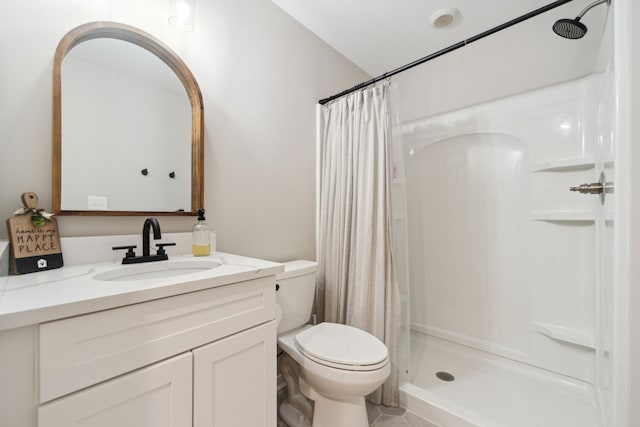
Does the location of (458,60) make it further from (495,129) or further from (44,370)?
(44,370)

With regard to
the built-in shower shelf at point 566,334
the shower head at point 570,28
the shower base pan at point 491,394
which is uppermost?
the shower head at point 570,28

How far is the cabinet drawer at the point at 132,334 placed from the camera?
560 mm

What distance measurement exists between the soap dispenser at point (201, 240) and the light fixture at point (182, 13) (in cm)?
86

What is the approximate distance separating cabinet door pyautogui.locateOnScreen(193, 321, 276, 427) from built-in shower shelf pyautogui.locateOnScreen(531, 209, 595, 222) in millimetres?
1831

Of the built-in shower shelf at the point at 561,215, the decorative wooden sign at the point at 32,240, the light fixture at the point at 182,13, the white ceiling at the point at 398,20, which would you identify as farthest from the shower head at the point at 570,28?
the decorative wooden sign at the point at 32,240

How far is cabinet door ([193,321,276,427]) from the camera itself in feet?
2.56

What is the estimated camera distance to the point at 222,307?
0.84 m

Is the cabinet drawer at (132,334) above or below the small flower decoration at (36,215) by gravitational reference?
below

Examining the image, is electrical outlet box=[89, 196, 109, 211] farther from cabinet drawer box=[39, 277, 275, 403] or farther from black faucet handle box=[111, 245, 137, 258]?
cabinet drawer box=[39, 277, 275, 403]

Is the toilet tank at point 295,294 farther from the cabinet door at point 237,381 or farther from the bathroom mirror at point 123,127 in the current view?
the bathroom mirror at point 123,127

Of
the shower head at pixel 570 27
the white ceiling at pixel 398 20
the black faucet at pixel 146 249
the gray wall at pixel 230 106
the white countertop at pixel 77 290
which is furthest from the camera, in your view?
the white ceiling at pixel 398 20

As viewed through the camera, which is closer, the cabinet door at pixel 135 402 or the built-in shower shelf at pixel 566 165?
the cabinet door at pixel 135 402

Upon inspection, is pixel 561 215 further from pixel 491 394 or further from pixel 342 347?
pixel 342 347

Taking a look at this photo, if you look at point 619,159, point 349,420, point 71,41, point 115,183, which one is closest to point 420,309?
point 349,420
